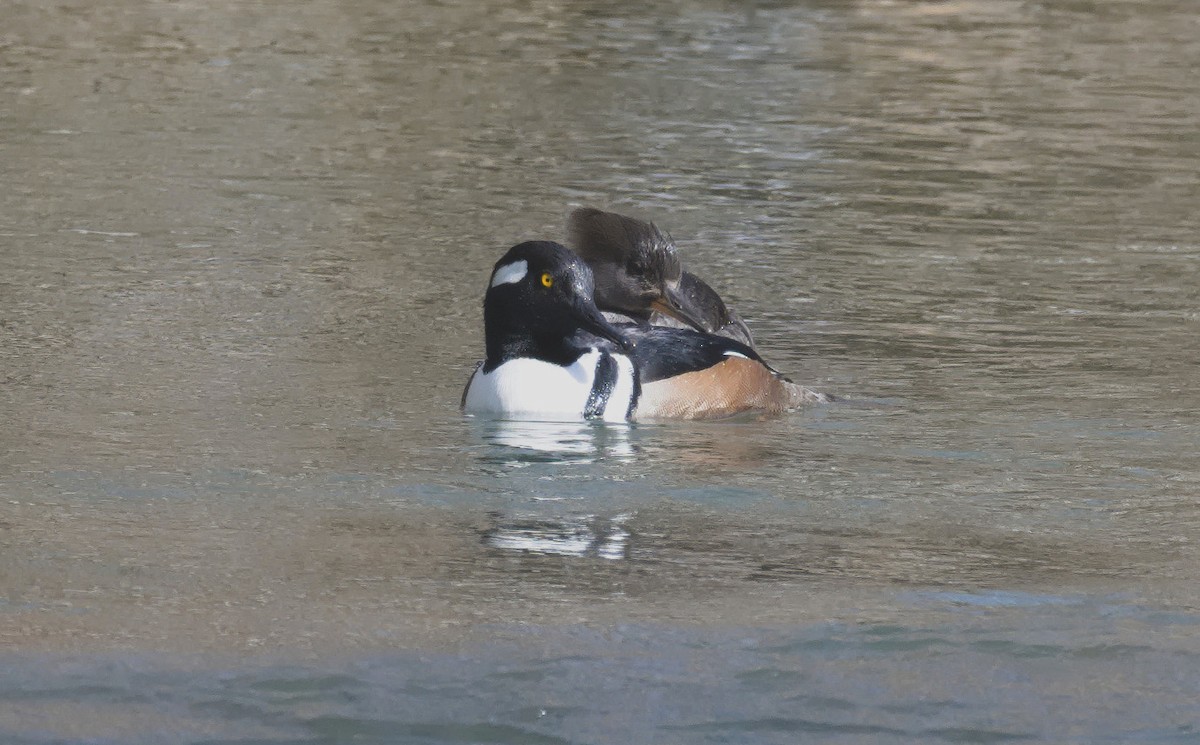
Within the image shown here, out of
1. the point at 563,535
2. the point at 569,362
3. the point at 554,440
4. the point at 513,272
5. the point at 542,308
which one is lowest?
the point at 554,440

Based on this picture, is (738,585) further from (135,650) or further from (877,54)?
(877,54)

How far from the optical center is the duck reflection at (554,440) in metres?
8.75

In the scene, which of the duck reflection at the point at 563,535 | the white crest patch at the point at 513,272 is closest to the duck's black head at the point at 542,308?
the white crest patch at the point at 513,272

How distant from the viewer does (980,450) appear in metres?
8.98

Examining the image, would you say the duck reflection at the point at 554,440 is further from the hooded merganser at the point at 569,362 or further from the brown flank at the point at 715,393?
the brown flank at the point at 715,393

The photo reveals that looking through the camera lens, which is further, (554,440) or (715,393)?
(715,393)

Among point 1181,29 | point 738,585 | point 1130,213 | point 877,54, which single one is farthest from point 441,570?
point 1181,29

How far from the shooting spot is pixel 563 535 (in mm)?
7445

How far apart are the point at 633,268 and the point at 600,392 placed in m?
1.11

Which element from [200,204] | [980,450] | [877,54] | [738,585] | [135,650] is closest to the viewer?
[135,650]

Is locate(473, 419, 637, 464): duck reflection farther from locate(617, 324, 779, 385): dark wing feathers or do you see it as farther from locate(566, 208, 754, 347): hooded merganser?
locate(566, 208, 754, 347): hooded merganser

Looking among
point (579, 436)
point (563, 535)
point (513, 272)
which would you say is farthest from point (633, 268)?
point (563, 535)

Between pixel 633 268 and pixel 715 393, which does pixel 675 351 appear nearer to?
pixel 715 393

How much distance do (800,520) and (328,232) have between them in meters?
7.39
